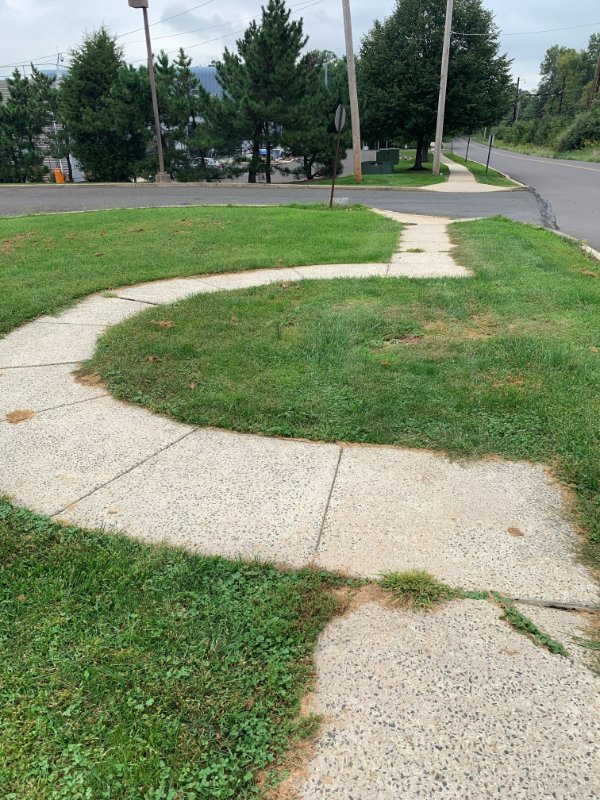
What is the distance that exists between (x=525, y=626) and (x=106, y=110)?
32.6 meters

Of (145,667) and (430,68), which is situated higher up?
(430,68)

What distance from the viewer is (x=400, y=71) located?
30156mm

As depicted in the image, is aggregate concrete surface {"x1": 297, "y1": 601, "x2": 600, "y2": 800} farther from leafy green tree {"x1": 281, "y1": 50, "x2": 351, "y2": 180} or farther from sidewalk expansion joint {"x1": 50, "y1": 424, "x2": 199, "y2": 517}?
leafy green tree {"x1": 281, "y1": 50, "x2": 351, "y2": 180}

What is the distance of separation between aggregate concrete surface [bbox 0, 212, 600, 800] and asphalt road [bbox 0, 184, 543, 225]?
460 inches

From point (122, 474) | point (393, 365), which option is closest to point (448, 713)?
point (122, 474)

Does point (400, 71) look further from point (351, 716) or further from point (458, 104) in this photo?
point (351, 716)

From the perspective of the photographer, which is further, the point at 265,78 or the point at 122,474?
the point at 265,78

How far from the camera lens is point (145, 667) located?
71.9 inches

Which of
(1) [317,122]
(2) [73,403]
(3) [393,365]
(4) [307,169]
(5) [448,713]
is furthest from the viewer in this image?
(4) [307,169]

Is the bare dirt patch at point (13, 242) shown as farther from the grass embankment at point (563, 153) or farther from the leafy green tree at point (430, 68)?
the grass embankment at point (563, 153)

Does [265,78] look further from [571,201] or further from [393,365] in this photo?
[393,365]

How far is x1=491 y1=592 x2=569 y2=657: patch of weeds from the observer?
1937mm

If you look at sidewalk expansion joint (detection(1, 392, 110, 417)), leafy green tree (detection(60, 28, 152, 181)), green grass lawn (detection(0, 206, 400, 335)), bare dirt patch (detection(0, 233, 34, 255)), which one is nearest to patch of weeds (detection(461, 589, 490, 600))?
sidewalk expansion joint (detection(1, 392, 110, 417))

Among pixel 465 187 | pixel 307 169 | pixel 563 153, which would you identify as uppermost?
pixel 563 153
